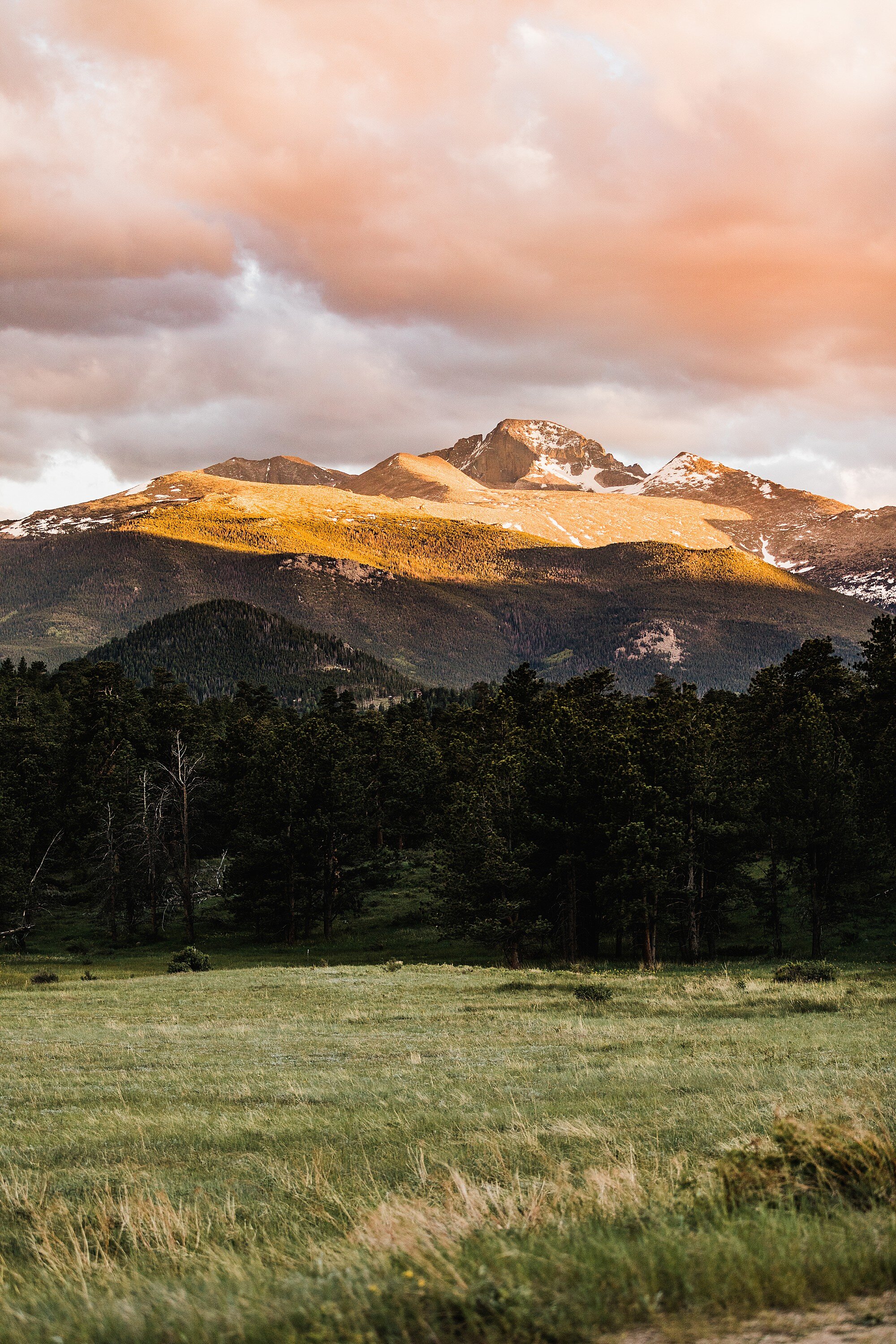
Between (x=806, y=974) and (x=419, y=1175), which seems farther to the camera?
(x=806, y=974)

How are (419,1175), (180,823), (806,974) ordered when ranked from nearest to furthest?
(419,1175), (806,974), (180,823)

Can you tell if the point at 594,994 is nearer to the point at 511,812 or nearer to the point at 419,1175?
the point at 419,1175

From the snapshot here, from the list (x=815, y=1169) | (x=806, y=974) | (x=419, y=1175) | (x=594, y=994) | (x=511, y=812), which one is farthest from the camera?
(x=511, y=812)

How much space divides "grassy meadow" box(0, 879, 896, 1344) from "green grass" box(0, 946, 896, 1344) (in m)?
0.04

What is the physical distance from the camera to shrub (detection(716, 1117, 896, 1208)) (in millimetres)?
7746

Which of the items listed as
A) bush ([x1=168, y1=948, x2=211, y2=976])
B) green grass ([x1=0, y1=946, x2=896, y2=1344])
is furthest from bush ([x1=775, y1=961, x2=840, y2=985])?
bush ([x1=168, y1=948, x2=211, y2=976])

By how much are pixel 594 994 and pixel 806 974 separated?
35.3 ft

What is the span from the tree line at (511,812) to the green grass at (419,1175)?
27.4 m

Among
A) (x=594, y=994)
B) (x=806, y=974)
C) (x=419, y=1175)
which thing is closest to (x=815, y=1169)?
(x=419, y=1175)

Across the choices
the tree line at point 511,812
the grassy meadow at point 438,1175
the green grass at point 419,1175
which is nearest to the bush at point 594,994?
the green grass at point 419,1175

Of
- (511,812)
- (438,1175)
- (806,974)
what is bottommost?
(806,974)

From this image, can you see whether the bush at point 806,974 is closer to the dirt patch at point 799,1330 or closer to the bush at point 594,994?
the bush at point 594,994

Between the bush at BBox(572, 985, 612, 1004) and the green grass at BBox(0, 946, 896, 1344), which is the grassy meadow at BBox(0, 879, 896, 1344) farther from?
the bush at BBox(572, 985, 612, 1004)

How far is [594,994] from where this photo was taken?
3147 centimetres
